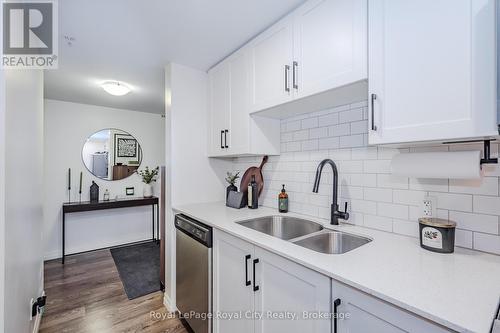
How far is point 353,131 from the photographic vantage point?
4.85 feet

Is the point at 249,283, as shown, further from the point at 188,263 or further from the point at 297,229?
the point at 188,263

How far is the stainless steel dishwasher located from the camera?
1.58m

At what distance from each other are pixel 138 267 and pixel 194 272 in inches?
64.6

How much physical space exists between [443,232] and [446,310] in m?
0.49

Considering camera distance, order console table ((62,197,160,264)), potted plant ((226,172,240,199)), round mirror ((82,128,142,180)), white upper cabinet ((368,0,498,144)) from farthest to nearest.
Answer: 1. round mirror ((82,128,142,180))
2. console table ((62,197,160,264))
3. potted plant ((226,172,240,199))
4. white upper cabinet ((368,0,498,144))

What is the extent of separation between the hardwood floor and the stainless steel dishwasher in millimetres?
258

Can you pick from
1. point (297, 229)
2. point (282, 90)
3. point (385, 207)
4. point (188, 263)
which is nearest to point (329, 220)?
point (297, 229)

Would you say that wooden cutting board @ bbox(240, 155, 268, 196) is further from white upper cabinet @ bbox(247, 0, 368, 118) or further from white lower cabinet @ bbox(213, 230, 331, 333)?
white lower cabinet @ bbox(213, 230, 331, 333)

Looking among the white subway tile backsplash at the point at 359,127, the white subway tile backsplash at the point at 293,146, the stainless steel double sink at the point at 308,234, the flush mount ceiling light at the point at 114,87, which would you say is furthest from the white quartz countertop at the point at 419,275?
the flush mount ceiling light at the point at 114,87

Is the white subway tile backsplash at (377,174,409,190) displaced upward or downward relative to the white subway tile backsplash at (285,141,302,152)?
downward

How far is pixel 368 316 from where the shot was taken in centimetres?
75

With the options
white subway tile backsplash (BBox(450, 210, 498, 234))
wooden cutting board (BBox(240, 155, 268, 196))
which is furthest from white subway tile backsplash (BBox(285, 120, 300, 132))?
white subway tile backsplash (BBox(450, 210, 498, 234))

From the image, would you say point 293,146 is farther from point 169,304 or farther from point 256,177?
point 169,304

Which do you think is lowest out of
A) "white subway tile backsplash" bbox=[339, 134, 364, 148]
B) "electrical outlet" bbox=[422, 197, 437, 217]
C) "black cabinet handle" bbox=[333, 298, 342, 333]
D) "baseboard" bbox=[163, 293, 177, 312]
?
"baseboard" bbox=[163, 293, 177, 312]
